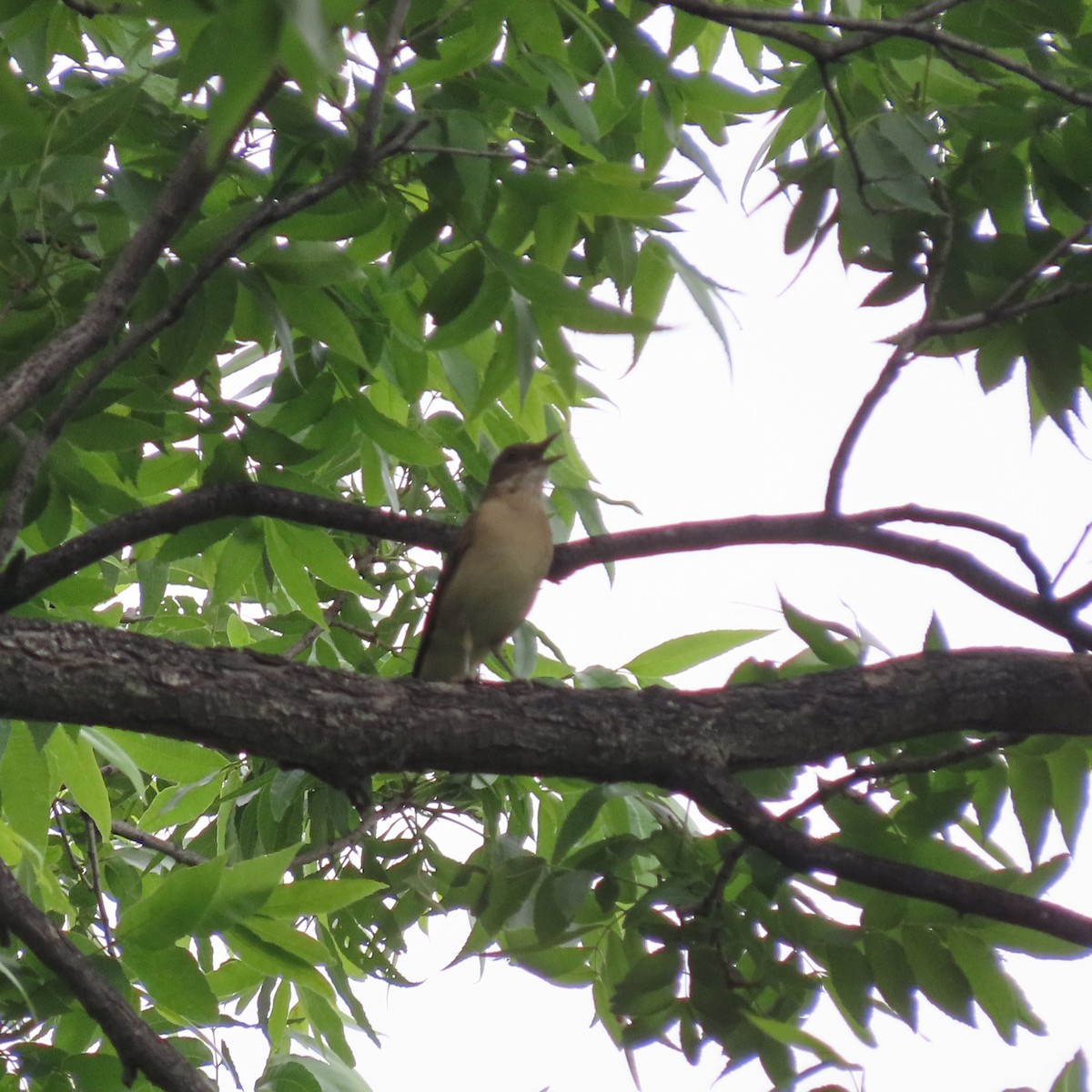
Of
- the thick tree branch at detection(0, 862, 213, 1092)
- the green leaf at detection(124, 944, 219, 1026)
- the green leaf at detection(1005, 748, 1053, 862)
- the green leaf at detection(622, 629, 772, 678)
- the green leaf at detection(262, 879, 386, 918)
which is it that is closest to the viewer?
the thick tree branch at detection(0, 862, 213, 1092)

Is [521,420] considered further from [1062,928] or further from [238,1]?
[238,1]

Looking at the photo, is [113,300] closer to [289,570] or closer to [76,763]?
[289,570]

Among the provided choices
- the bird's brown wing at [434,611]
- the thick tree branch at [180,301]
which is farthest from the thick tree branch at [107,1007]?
the bird's brown wing at [434,611]

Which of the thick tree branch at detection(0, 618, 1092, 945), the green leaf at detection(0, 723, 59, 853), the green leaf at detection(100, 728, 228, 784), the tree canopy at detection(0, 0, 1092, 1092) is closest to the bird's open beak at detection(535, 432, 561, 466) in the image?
the tree canopy at detection(0, 0, 1092, 1092)

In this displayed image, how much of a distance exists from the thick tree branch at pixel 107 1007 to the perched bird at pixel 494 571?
1.97 m

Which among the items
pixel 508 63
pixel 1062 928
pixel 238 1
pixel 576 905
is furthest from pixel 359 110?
pixel 1062 928

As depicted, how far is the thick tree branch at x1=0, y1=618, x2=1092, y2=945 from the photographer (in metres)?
2.73

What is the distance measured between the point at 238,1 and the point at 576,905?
2.16 metres

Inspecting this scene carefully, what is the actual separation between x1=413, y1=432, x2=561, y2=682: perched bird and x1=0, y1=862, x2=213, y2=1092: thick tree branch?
6.47 feet

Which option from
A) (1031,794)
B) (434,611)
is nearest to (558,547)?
(1031,794)

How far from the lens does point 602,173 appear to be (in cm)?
308

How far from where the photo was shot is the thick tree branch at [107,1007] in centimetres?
278

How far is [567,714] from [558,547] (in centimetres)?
60

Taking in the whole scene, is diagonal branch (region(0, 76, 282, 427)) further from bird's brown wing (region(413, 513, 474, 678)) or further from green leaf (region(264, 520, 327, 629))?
bird's brown wing (region(413, 513, 474, 678))
